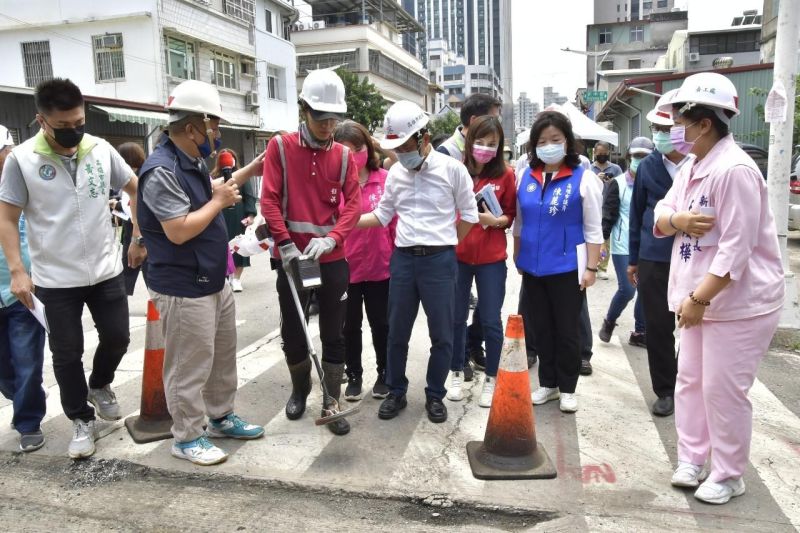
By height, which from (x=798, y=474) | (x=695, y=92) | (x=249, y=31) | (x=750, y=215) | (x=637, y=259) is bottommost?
(x=798, y=474)

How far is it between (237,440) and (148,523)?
0.94 meters

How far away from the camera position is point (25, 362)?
3.90 m

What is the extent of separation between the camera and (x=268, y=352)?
5988 mm

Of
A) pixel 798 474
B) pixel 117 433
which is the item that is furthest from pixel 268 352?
pixel 798 474

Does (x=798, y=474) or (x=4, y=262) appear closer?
(x=798, y=474)

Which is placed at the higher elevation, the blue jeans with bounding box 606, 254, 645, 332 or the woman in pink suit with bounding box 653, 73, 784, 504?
the woman in pink suit with bounding box 653, 73, 784, 504

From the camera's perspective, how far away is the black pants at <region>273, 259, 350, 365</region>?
4016mm

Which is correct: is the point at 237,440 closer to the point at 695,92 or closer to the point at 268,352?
the point at 268,352

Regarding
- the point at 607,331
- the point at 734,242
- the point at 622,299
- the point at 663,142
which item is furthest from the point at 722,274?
the point at 607,331

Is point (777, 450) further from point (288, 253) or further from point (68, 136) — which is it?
point (68, 136)

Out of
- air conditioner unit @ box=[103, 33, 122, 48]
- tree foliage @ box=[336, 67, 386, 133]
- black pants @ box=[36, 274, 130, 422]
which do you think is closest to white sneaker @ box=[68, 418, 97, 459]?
black pants @ box=[36, 274, 130, 422]

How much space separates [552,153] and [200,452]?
2758 millimetres

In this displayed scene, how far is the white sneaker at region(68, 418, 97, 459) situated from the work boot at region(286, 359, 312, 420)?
1181 mm

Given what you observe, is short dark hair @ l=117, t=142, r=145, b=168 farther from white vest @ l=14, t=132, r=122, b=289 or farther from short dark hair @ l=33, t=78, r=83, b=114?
short dark hair @ l=33, t=78, r=83, b=114
